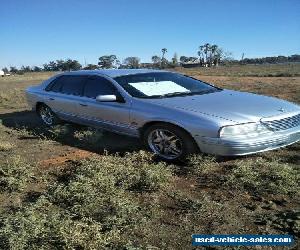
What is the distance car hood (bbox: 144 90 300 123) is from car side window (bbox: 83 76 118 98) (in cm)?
98

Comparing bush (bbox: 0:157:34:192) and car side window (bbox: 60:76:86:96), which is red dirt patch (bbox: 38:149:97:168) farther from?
car side window (bbox: 60:76:86:96)

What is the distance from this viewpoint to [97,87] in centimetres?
716

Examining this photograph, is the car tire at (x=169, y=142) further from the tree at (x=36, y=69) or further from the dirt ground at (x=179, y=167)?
the tree at (x=36, y=69)

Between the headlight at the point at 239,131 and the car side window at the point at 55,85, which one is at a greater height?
the car side window at the point at 55,85

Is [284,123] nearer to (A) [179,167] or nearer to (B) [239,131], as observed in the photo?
(B) [239,131]

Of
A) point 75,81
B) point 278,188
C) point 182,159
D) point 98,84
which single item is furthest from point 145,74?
point 278,188

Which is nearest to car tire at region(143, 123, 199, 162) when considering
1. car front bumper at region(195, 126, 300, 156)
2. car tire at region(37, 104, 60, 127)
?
car front bumper at region(195, 126, 300, 156)

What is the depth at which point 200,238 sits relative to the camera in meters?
3.56

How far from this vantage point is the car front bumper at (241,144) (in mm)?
5207

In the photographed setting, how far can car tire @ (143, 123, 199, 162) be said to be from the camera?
5.55 m

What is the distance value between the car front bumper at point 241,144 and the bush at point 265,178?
7.8 inches

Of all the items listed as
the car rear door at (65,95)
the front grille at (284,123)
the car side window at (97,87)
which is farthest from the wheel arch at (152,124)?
the car rear door at (65,95)

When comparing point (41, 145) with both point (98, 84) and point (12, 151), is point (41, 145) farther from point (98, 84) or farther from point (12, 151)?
point (98, 84)

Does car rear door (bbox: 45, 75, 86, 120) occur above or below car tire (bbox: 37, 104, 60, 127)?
above
